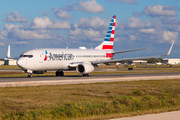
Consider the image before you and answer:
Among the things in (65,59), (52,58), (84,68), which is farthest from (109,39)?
(52,58)

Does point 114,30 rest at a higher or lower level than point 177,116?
higher

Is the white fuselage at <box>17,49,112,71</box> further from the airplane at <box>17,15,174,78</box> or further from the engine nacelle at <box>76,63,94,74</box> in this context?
the engine nacelle at <box>76,63,94,74</box>

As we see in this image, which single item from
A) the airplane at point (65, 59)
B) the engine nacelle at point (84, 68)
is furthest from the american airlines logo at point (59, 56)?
the engine nacelle at point (84, 68)

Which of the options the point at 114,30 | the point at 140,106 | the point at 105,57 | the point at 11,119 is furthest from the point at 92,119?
the point at 114,30

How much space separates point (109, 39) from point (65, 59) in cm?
1377

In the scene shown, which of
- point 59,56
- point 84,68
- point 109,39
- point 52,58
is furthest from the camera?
point 109,39

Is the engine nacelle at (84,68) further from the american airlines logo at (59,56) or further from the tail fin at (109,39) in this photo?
the tail fin at (109,39)

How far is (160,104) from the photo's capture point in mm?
15945

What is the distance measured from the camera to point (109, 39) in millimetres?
53469

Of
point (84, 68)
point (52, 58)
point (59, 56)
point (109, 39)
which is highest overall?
point (109, 39)

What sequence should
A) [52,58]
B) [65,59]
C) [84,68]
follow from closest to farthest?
[52,58], [84,68], [65,59]

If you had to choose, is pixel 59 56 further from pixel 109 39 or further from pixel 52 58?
pixel 109 39

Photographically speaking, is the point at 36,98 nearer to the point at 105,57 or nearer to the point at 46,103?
the point at 46,103

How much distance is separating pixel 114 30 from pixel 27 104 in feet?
133
